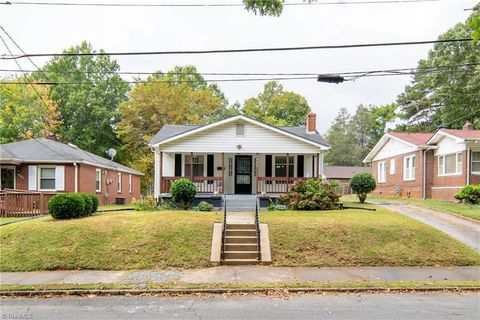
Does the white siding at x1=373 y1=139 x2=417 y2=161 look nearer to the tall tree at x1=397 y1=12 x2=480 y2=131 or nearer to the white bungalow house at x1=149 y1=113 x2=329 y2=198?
the tall tree at x1=397 y1=12 x2=480 y2=131

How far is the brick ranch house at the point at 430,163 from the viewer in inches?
880

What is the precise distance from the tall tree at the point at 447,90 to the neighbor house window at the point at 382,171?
7.91m

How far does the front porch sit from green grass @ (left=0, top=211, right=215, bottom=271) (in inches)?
302

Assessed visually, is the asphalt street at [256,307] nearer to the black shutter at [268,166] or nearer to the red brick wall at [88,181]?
the black shutter at [268,166]

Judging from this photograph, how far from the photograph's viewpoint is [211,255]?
1178cm

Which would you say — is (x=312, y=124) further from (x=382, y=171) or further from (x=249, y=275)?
(x=249, y=275)

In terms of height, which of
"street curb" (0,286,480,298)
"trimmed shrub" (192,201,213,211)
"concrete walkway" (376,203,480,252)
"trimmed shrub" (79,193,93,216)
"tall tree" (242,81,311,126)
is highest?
"tall tree" (242,81,311,126)

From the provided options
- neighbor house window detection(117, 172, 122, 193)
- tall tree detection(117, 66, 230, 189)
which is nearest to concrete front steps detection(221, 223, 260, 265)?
neighbor house window detection(117, 172, 122, 193)

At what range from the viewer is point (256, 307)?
773 centimetres

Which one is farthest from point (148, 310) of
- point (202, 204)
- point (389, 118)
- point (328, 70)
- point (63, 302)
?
point (389, 118)

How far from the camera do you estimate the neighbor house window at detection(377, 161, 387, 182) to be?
3331 centimetres

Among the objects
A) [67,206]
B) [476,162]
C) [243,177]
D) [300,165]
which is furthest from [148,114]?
[476,162]

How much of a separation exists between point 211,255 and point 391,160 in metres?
23.9

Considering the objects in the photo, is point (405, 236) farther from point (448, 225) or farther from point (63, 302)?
point (63, 302)
